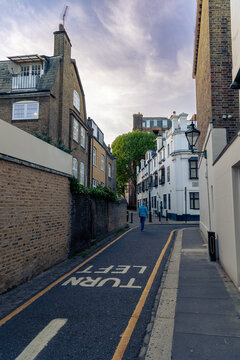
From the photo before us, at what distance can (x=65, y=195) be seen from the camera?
966 centimetres

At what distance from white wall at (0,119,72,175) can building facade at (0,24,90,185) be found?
817cm

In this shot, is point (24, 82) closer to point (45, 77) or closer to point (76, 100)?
point (45, 77)

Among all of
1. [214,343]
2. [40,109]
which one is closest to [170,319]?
[214,343]

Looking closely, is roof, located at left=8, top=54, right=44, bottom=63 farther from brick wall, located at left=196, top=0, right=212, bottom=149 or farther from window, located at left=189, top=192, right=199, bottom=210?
window, located at left=189, top=192, right=199, bottom=210

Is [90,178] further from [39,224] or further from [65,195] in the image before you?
[39,224]

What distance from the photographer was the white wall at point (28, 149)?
20.3 ft

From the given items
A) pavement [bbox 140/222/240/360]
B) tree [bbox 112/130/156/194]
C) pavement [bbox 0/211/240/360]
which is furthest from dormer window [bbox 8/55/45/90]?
tree [bbox 112/130/156/194]

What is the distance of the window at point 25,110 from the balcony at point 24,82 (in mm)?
1458

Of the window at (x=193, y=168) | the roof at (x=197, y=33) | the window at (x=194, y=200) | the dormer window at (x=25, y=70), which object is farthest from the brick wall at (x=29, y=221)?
the window at (x=193, y=168)

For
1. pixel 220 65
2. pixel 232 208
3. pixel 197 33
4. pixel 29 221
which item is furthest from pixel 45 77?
pixel 232 208

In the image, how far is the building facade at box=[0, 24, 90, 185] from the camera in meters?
18.1

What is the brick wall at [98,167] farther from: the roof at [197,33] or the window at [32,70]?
the roof at [197,33]

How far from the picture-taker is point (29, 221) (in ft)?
23.6

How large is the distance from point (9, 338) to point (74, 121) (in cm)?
1865
